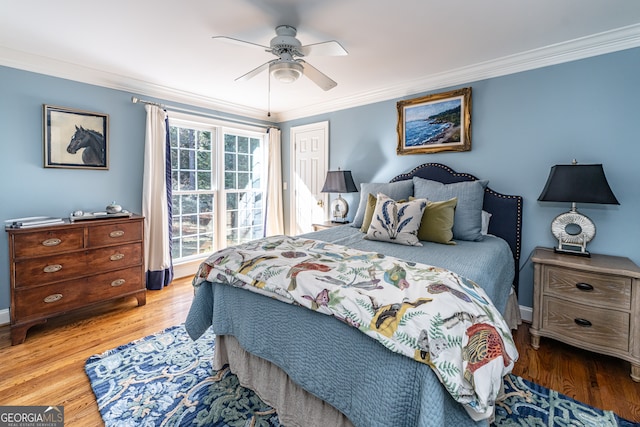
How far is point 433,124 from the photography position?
3174 millimetres

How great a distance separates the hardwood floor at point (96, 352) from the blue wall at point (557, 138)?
72 cm

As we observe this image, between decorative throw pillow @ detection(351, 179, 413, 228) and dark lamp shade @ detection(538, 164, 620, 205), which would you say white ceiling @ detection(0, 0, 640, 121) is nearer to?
dark lamp shade @ detection(538, 164, 620, 205)

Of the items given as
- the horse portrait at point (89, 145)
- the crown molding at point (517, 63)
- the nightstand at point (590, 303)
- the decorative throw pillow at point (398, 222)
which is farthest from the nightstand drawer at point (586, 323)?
the horse portrait at point (89, 145)

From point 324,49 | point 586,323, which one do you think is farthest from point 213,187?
point 586,323

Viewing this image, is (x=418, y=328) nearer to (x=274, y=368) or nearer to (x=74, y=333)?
(x=274, y=368)

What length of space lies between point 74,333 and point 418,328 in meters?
2.94

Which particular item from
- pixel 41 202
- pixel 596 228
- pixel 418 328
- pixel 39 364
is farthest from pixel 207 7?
pixel 596 228

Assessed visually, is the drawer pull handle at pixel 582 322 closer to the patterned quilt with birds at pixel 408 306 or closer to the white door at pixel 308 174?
the patterned quilt with birds at pixel 408 306

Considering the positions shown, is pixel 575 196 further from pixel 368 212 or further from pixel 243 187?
pixel 243 187

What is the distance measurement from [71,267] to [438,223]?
3.21 metres

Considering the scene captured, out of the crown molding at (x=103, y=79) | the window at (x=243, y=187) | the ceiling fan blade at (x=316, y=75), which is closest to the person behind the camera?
the ceiling fan blade at (x=316, y=75)

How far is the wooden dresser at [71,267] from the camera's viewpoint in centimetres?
233

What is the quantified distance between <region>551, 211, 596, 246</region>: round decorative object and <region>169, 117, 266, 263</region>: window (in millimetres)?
3801

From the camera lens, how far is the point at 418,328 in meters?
1.03
